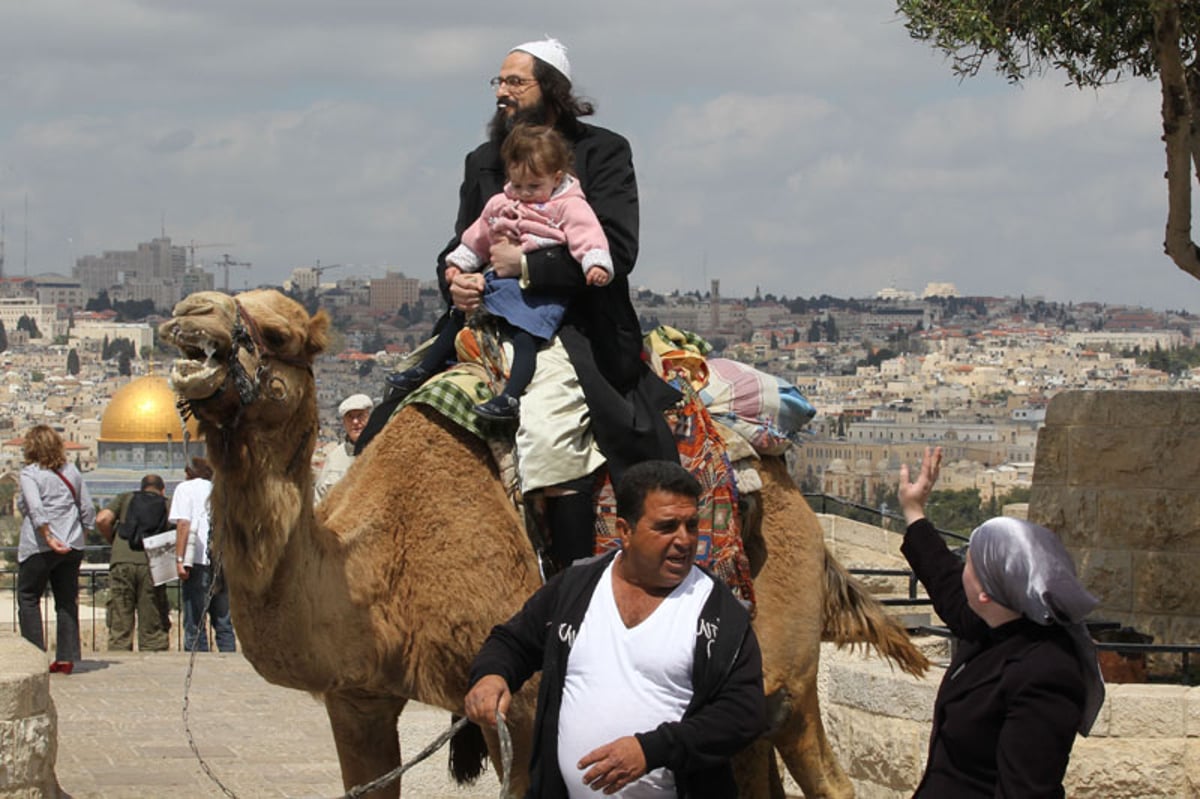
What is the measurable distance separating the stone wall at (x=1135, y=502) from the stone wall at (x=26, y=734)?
746 centimetres

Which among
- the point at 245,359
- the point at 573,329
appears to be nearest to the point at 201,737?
the point at 573,329

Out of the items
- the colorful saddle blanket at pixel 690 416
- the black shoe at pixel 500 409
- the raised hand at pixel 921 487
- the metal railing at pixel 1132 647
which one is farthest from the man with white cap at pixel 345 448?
the metal railing at pixel 1132 647

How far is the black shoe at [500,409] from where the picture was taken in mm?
6465

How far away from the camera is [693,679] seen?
498 centimetres

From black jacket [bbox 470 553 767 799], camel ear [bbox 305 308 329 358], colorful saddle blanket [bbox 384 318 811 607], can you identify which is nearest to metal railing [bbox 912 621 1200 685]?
colorful saddle blanket [bbox 384 318 811 607]

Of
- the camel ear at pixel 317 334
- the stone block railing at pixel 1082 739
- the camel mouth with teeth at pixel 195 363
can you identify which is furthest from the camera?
the stone block railing at pixel 1082 739

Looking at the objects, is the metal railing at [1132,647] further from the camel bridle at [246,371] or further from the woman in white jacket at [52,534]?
the woman in white jacket at [52,534]

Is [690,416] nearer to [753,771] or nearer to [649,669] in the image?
[753,771]

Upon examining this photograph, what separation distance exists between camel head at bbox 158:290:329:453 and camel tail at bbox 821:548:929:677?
9.95ft

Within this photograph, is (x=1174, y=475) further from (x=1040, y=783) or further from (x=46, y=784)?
(x=1040, y=783)

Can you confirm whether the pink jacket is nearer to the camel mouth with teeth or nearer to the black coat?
the camel mouth with teeth

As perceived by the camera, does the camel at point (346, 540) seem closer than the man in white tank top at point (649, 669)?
No

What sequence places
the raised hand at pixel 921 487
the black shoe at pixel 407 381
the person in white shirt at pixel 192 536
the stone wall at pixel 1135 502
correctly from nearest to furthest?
the raised hand at pixel 921 487 < the black shoe at pixel 407 381 < the stone wall at pixel 1135 502 < the person in white shirt at pixel 192 536

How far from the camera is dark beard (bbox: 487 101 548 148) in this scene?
7066 millimetres
